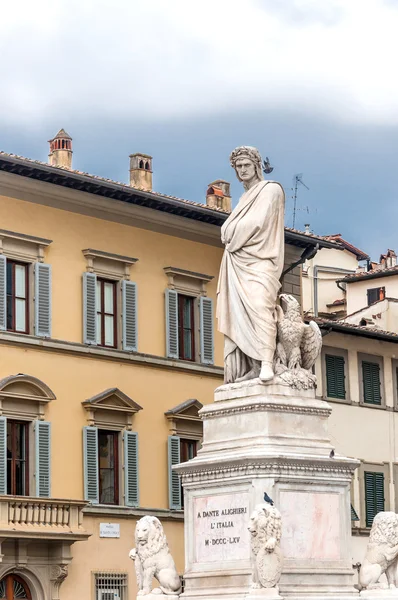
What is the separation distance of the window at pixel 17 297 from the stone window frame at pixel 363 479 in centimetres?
1268

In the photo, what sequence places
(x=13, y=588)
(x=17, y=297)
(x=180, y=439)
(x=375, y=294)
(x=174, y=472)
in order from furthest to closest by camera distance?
(x=375, y=294), (x=180, y=439), (x=174, y=472), (x=17, y=297), (x=13, y=588)

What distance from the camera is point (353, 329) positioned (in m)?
48.5

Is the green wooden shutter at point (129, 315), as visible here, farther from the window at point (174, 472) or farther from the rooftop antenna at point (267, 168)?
the rooftop antenna at point (267, 168)

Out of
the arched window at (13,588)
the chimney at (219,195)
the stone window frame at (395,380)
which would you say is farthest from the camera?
the stone window frame at (395,380)

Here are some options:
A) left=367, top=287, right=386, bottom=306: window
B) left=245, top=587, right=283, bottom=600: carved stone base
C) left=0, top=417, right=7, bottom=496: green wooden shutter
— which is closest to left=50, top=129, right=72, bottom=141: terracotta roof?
left=0, top=417, right=7, bottom=496: green wooden shutter

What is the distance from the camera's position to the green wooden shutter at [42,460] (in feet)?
125

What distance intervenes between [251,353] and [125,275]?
73.7 feet

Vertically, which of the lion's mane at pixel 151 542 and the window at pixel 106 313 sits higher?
the window at pixel 106 313

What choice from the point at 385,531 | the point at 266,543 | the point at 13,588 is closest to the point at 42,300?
the point at 13,588

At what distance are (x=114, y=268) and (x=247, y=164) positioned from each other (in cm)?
2170

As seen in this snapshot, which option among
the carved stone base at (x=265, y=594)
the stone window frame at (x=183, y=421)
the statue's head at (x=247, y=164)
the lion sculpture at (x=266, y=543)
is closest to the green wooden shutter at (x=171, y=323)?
the stone window frame at (x=183, y=421)

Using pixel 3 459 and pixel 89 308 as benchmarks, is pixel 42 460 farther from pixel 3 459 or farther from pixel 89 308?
pixel 89 308

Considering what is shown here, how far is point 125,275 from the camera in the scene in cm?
4131

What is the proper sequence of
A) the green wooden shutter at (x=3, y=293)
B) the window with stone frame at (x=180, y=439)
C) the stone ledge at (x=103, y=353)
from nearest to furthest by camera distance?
the green wooden shutter at (x=3, y=293)
the stone ledge at (x=103, y=353)
the window with stone frame at (x=180, y=439)
